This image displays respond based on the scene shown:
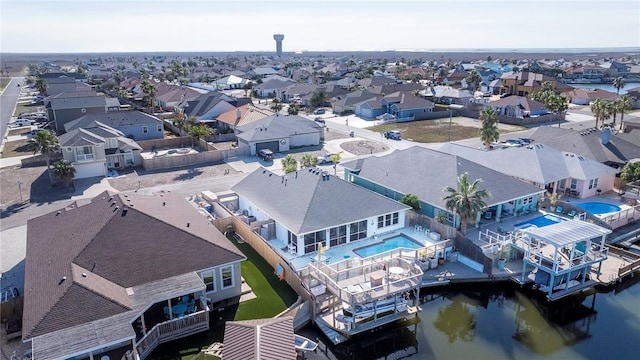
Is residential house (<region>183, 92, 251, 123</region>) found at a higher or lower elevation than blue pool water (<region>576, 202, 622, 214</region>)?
higher

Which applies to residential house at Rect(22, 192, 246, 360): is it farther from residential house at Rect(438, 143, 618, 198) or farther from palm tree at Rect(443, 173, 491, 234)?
residential house at Rect(438, 143, 618, 198)

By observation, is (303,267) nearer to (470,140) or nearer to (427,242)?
(427,242)

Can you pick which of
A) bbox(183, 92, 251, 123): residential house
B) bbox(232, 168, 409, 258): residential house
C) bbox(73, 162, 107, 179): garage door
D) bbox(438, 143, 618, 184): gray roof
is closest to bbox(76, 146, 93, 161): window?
bbox(73, 162, 107, 179): garage door

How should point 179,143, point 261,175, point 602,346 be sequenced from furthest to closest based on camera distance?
point 179,143, point 261,175, point 602,346

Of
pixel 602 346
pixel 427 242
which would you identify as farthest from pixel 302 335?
pixel 602 346

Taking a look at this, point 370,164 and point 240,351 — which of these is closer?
point 240,351

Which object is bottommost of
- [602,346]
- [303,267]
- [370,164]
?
[602,346]
